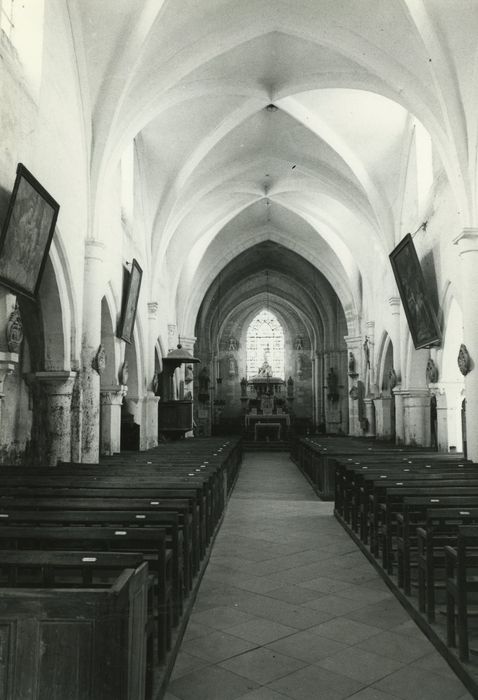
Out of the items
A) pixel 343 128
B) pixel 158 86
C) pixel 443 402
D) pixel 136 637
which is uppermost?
pixel 343 128

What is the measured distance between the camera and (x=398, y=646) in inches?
182

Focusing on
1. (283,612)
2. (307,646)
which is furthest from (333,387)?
(307,646)

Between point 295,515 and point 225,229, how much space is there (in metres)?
16.5

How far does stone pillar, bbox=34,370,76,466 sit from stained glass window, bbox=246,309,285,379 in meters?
25.6

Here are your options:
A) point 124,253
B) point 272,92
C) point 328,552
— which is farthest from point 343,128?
point 328,552

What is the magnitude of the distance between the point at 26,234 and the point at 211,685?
5.87 meters

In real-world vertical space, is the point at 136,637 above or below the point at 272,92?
below

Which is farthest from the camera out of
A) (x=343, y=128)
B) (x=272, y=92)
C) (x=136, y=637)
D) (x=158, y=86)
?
(x=343, y=128)

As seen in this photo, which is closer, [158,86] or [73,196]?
[73,196]

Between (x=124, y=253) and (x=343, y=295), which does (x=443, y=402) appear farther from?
(x=343, y=295)

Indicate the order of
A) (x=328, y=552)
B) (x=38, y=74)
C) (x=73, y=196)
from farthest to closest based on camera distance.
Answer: (x=73, y=196), (x=38, y=74), (x=328, y=552)

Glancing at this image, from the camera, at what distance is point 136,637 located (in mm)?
2707

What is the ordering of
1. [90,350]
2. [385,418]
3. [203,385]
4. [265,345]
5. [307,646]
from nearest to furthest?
[307,646] < [90,350] < [385,418] < [203,385] < [265,345]

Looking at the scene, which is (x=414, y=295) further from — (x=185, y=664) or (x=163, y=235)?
(x=185, y=664)
